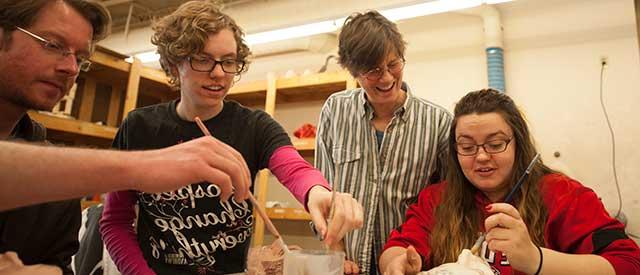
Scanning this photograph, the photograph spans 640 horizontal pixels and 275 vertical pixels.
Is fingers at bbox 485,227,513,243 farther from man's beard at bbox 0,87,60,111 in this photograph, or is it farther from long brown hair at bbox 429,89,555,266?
man's beard at bbox 0,87,60,111

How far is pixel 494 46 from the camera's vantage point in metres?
2.85

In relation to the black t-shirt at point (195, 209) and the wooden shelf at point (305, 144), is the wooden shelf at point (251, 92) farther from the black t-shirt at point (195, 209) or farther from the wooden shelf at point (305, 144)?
the black t-shirt at point (195, 209)

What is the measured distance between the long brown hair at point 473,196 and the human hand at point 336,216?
47 centimetres

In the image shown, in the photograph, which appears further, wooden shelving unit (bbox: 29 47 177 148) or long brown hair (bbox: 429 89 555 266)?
wooden shelving unit (bbox: 29 47 177 148)

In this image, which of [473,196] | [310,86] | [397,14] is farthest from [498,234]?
[310,86]

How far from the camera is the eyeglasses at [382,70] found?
1507mm

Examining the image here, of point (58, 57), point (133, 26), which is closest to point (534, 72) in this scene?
point (58, 57)

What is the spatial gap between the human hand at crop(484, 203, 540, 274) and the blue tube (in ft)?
6.74

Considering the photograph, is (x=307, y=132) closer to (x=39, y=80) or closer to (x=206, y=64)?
(x=206, y=64)

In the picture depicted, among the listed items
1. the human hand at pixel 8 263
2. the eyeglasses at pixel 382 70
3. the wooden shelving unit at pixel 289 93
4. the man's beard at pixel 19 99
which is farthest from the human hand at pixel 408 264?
the wooden shelving unit at pixel 289 93

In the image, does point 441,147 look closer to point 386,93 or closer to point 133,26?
point 386,93

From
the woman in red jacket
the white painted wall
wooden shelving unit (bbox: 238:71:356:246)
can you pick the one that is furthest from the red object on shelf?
the woman in red jacket

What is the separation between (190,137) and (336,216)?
60cm

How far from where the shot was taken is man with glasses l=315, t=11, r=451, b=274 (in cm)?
152
